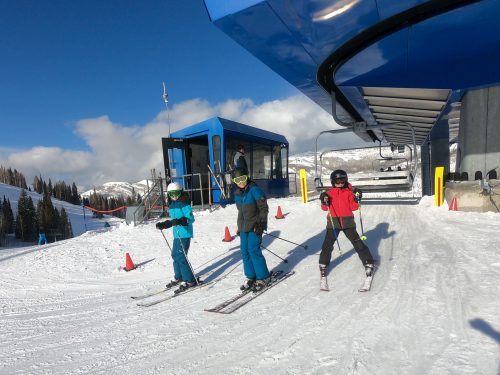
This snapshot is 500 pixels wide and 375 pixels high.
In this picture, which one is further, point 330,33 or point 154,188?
point 154,188

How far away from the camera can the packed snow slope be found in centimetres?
252

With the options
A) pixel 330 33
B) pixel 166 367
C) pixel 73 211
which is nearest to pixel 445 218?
pixel 330 33

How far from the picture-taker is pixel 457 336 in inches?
104

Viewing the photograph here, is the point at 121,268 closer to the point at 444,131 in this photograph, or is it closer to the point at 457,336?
the point at 457,336

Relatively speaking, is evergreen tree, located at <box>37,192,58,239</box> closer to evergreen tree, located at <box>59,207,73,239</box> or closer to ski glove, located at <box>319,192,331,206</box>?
evergreen tree, located at <box>59,207,73,239</box>

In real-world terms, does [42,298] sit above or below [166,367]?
below

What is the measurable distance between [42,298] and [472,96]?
11485 millimetres

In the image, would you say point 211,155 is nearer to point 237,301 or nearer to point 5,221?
point 237,301

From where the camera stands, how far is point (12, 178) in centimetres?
14438

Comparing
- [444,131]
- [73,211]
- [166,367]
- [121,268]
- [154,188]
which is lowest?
[73,211]

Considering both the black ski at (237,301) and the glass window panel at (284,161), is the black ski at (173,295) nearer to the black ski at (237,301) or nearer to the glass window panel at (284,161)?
the black ski at (237,301)

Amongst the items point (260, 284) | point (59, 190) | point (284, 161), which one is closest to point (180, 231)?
point (260, 284)

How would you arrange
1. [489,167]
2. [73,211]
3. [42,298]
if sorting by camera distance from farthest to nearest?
[73,211] < [489,167] < [42,298]

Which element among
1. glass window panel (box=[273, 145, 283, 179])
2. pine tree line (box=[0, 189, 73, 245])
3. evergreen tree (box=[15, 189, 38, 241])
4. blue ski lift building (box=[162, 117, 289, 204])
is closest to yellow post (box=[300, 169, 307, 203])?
blue ski lift building (box=[162, 117, 289, 204])
